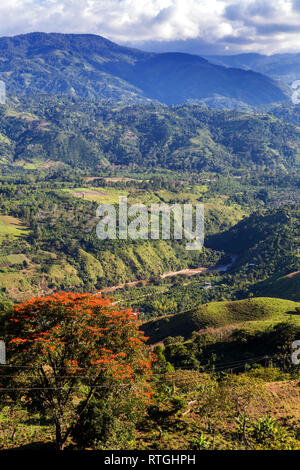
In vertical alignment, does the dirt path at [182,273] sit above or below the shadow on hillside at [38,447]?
below

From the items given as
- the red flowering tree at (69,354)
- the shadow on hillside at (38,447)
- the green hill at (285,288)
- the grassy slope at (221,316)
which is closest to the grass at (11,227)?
the grassy slope at (221,316)

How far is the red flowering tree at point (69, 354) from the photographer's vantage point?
2320cm

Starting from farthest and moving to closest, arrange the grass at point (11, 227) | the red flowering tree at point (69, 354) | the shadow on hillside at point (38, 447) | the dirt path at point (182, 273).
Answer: the grass at point (11, 227) < the dirt path at point (182, 273) < the shadow on hillside at point (38, 447) < the red flowering tree at point (69, 354)

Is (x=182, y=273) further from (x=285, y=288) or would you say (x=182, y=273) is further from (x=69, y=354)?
(x=69, y=354)

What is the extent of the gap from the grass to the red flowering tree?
152 m

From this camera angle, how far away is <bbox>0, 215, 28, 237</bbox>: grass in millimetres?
169762

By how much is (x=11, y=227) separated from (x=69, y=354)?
541 feet

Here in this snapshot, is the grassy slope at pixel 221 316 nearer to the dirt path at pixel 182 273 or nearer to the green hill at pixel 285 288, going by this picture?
the green hill at pixel 285 288

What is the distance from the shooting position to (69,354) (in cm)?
2414

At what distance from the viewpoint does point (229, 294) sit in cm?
13162

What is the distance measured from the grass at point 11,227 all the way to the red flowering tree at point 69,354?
152060mm

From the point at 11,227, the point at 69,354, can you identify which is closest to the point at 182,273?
the point at 11,227

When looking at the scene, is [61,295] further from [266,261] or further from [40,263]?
[266,261]
